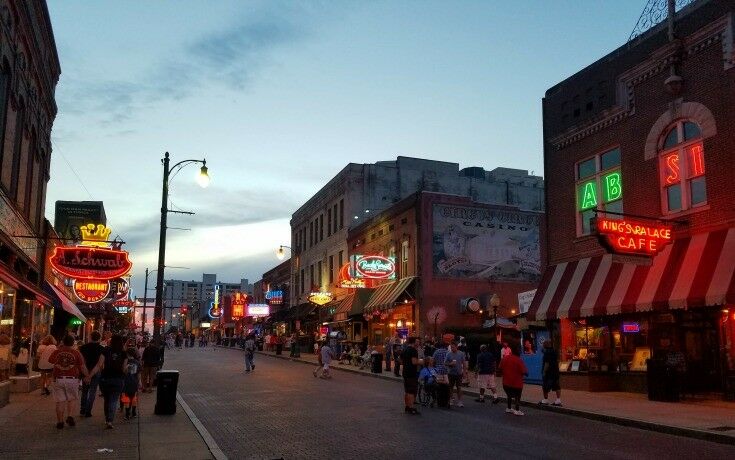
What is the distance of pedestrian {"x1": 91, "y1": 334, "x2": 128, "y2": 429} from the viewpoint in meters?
13.4

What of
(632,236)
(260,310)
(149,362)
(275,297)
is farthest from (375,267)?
(260,310)

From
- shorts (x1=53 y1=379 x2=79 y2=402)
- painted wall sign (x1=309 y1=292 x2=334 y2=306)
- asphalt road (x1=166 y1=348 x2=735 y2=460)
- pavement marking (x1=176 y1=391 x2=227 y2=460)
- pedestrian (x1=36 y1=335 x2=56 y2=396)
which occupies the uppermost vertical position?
painted wall sign (x1=309 y1=292 x2=334 y2=306)

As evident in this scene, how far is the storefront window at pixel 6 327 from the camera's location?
1730cm

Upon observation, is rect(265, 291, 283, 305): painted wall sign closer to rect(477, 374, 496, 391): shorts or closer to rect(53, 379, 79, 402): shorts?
rect(477, 374, 496, 391): shorts

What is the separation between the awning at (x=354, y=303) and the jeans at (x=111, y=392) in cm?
2817

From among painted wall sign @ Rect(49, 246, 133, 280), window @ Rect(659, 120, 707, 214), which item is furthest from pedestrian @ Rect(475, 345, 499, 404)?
painted wall sign @ Rect(49, 246, 133, 280)

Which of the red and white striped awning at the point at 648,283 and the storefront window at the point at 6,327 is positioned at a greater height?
the red and white striped awning at the point at 648,283

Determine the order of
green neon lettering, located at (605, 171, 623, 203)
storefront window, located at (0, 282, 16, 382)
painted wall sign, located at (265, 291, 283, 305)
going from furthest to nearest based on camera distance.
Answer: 1. painted wall sign, located at (265, 291, 283, 305)
2. green neon lettering, located at (605, 171, 623, 203)
3. storefront window, located at (0, 282, 16, 382)

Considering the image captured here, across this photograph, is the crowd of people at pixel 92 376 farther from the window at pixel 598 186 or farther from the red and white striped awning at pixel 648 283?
the window at pixel 598 186

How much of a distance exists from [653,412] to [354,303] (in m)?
28.1

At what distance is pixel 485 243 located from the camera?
38.7 m

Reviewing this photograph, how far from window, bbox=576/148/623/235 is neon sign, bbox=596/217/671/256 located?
3.18 m

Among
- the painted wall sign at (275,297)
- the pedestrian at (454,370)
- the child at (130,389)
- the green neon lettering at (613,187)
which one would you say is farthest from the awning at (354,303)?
the child at (130,389)

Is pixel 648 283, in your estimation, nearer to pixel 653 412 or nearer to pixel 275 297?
pixel 653 412
